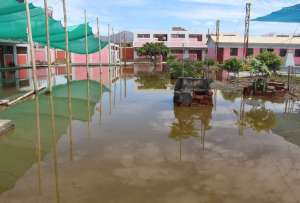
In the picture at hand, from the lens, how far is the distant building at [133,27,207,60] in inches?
2183

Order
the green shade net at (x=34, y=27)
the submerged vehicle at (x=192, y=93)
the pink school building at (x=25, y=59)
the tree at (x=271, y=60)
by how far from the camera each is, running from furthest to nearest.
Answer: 1. the pink school building at (x=25, y=59)
2. the tree at (x=271, y=60)
3. the green shade net at (x=34, y=27)
4. the submerged vehicle at (x=192, y=93)

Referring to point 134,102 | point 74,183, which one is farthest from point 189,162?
point 134,102

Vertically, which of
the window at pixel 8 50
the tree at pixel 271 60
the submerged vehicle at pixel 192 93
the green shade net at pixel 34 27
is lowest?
the submerged vehicle at pixel 192 93

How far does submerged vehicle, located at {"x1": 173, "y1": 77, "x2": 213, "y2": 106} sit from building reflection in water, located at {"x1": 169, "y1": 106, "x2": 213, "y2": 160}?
14.7 inches

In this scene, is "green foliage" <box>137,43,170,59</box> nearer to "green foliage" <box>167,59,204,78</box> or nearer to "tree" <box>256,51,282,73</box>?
"green foliage" <box>167,59,204,78</box>

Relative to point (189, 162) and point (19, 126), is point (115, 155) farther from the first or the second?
point (19, 126)

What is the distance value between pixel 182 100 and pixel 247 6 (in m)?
22.3

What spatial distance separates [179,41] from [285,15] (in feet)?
147

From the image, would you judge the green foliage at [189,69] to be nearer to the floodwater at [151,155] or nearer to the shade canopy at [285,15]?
the shade canopy at [285,15]

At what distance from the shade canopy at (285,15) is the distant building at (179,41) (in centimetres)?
3700

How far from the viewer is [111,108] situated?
41.3ft

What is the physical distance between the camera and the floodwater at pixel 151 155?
5.30 metres

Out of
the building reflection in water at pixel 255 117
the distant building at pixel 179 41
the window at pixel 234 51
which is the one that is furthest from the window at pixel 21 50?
the building reflection in water at pixel 255 117

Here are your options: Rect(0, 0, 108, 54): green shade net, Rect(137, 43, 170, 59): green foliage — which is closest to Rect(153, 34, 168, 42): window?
Rect(137, 43, 170, 59): green foliage
